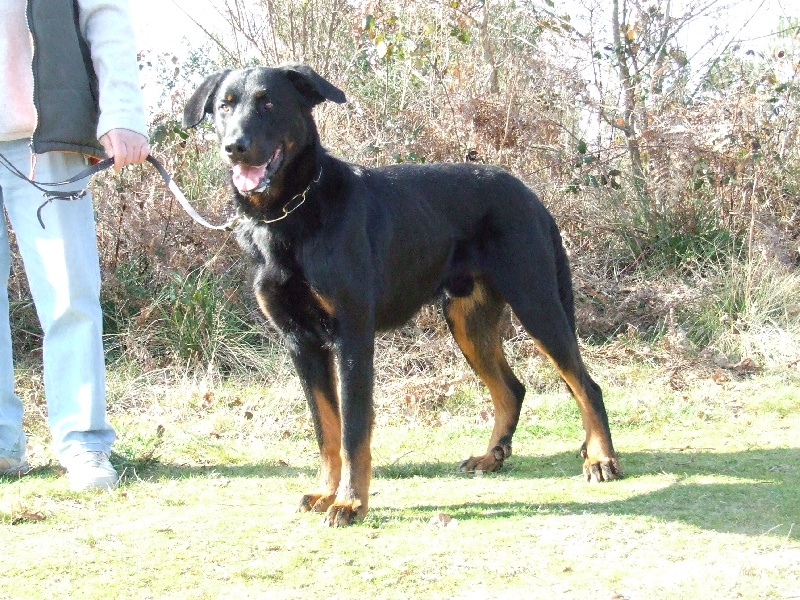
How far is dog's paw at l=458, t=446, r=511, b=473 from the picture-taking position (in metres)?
4.32

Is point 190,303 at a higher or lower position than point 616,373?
higher

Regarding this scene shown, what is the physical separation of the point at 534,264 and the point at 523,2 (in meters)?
4.52

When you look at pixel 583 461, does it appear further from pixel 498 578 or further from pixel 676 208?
pixel 676 208

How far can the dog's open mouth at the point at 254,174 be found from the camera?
3.50 metres

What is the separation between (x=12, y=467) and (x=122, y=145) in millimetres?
1628

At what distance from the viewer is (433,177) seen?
4.23m

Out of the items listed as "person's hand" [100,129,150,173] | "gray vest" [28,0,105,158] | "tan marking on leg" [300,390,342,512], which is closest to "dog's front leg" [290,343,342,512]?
"tan marking on leg" [300,390,342,512]

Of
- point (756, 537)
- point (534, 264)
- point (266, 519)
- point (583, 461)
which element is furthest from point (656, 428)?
point (266, 519)

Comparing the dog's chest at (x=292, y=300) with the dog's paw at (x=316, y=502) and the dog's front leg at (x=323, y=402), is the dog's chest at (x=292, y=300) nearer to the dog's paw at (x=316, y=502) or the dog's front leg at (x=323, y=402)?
the dog's front leg at (x=323, y=402)

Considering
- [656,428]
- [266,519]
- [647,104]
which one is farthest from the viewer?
[647,104]

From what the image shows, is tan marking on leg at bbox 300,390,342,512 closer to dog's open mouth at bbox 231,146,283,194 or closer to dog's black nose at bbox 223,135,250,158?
dog's open mouth at bbox 231,146,283,194

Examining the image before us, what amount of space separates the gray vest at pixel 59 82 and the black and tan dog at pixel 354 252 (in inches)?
18.4

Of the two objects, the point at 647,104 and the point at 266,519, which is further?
the point at 647,104

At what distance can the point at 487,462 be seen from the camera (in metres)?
4.34
